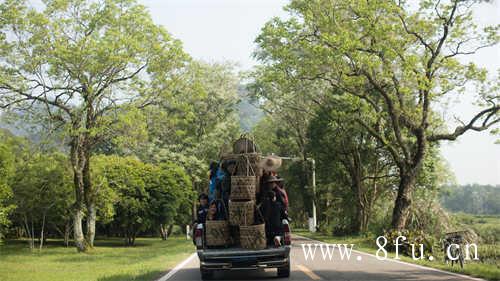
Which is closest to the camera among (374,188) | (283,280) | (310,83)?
(283,280)

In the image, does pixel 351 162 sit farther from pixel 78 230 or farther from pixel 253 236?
pixel 253 236

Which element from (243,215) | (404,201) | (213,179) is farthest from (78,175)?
(243,215)

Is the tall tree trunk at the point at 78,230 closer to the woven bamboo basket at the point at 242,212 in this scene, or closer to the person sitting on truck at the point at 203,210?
the person sitting on truck at the point at 203,210

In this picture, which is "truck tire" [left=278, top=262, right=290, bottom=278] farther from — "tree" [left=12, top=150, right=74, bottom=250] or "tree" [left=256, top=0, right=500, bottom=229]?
"tree" [left=12, top=150, right=74, bottom=250]

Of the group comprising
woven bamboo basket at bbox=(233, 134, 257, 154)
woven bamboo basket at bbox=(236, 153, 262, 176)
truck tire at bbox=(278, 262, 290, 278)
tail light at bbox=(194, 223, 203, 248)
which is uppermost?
woven bamboo basket at bbox=(233, 134, 257, 154)

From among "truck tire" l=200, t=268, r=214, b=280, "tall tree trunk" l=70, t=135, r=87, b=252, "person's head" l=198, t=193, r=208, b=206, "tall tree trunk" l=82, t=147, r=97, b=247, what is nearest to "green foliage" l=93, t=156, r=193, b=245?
"tall tree trunk" l=82, t=147, r=97, b=247

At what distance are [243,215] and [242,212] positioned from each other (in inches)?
2.7

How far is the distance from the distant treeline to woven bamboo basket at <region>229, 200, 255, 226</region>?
341ft

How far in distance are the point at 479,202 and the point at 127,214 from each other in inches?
4082

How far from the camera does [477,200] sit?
418 feet

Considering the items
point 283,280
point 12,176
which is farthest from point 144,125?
point 283,280

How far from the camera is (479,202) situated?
12581 cm

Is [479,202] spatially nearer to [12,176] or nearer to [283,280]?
[12,176]

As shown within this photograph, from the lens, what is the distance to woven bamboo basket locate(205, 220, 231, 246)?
39.2 ft
